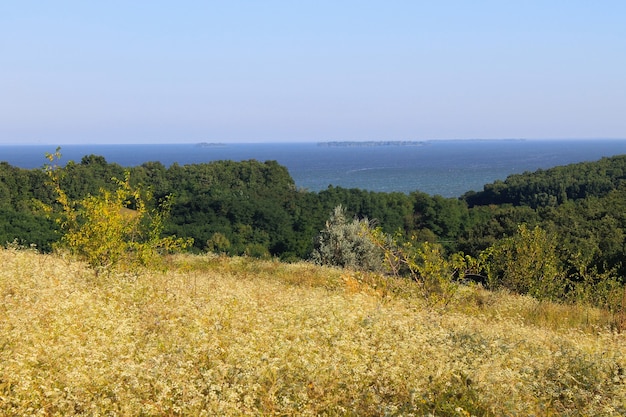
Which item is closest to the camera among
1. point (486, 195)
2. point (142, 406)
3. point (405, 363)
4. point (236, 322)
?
point (142, 406)

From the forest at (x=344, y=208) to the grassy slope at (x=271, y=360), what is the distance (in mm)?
12437

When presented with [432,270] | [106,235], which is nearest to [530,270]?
[432,270]

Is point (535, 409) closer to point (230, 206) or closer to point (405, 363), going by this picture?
point (405, 363)

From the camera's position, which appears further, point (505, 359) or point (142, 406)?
point (505, 359)

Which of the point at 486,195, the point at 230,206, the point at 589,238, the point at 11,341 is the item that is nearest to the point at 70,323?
the point at 11,341

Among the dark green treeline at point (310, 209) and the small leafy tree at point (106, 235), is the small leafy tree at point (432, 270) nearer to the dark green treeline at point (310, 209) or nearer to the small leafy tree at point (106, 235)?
the small leafy tree at point (106, 235)

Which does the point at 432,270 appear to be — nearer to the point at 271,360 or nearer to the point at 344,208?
the point at 271,360

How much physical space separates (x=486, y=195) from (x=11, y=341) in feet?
292

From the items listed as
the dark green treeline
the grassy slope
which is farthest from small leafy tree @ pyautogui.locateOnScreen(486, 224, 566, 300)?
the dark green treeline

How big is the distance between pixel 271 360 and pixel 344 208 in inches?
1717

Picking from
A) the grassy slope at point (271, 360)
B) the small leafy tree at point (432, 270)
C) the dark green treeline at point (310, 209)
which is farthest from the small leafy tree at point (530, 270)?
the dark green treeline at point (310, 209)

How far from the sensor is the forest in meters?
36.3

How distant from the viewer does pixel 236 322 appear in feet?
25.0

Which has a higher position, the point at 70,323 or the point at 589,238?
the point at 70,323
